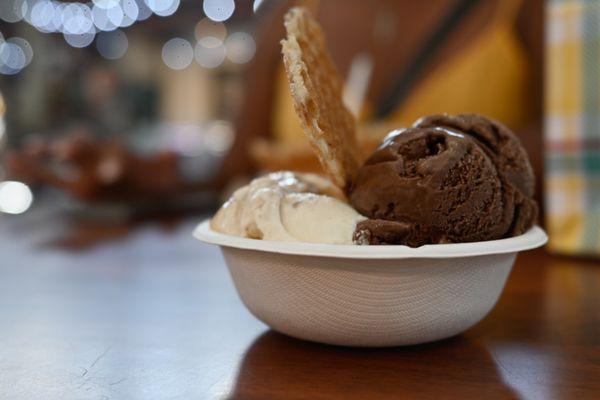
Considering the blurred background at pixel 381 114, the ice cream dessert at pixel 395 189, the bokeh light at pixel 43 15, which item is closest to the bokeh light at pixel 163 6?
the bokeh light at pixel 43 15

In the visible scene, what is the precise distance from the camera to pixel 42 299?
800 mm

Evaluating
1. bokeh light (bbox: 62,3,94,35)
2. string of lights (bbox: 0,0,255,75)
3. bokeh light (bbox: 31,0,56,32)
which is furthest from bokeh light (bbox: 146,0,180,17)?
bokeh light (bbox: 31,0,56,32)

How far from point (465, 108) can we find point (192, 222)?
2.52ft

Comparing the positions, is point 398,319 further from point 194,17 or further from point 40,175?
point 194,17

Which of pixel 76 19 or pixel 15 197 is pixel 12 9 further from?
pixel 15 197

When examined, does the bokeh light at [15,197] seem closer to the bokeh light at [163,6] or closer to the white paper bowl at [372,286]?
the white paper bowl at [372,286]

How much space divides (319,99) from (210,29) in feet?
26.6

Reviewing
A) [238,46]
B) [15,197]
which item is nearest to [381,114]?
[15,197]

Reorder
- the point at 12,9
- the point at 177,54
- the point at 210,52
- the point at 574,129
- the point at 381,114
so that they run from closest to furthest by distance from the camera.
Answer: the point at 574,129
the point at 381,114
the point at 12,9
the point at 210,52
the point at 177,54

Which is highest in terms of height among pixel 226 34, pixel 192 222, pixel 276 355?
pixel 226 34

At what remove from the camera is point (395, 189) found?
1.81 feet

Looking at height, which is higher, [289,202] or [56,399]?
[289,202]

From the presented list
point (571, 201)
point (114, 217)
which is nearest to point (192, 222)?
point (114, 217)

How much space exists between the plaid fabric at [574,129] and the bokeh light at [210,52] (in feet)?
26.0
